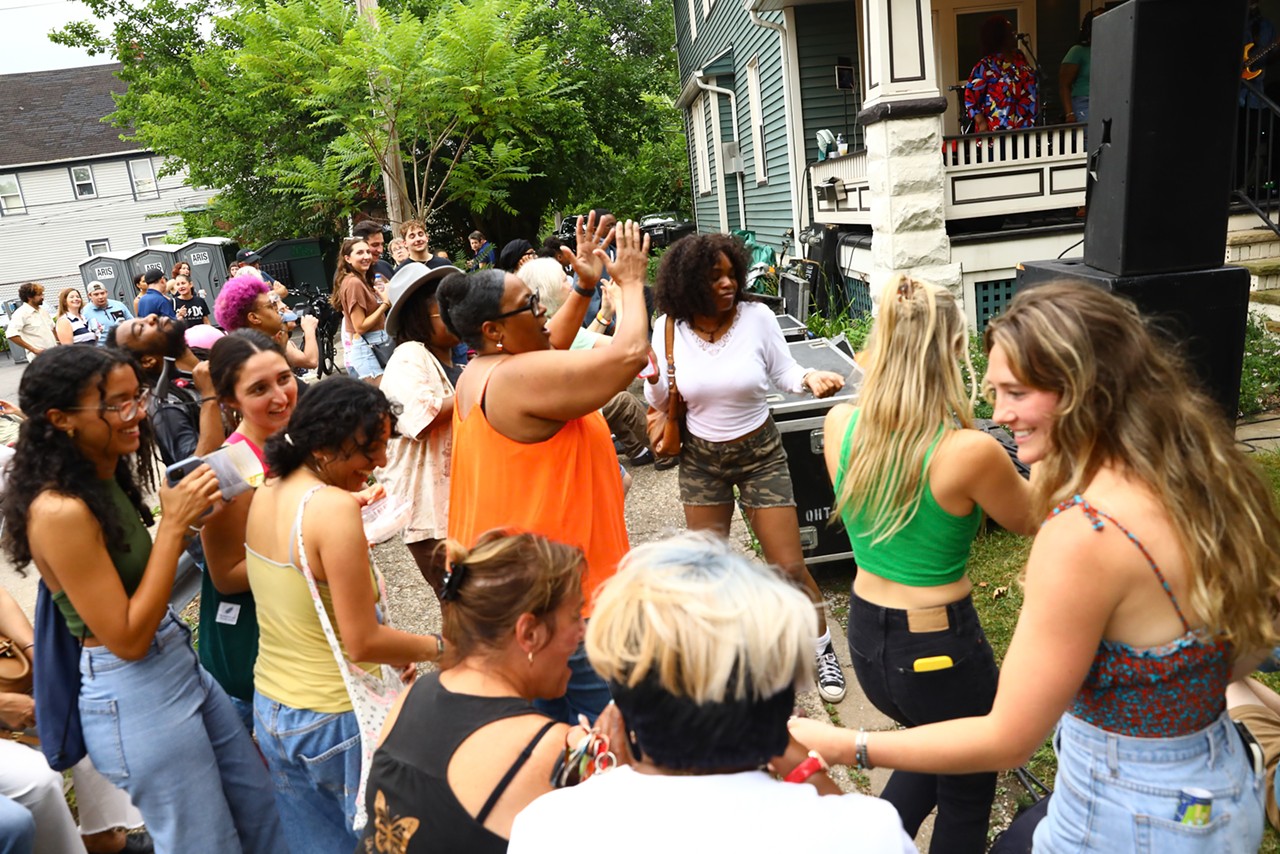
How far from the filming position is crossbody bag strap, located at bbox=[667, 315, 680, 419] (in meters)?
3.86

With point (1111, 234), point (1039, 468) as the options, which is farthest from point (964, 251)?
point (1039, 468)

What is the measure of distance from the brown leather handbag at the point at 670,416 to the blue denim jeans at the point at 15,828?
2486 millimetres

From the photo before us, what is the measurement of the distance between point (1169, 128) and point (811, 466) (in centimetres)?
215

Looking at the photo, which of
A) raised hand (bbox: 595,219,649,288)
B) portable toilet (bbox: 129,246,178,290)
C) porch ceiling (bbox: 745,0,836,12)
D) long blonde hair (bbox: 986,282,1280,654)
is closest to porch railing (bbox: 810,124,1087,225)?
porch ceiling (bbox: 745,0,836,12)

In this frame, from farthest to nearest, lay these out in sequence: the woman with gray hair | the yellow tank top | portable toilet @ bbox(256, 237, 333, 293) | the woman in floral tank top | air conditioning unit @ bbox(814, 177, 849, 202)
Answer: portable toilet @ bbox(256, 237, 333, 293), air conditioning unit @ bbox(814, 177, 849, 202), the yellow tank top, the woman in floral tank top, the woman with gray hair

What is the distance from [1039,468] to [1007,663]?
43 cm

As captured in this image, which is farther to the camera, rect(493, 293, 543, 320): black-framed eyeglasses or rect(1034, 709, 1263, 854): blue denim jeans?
rect(493, 293, 543, 320): black-framed eyeglasses

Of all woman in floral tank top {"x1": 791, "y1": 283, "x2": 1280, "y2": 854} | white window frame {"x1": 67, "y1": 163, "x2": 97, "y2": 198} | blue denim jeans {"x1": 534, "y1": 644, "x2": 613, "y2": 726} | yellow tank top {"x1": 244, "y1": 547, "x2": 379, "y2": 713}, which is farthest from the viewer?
white window frame {"x1": 67, "y1": 163, "x2": 97, "y2": 198}

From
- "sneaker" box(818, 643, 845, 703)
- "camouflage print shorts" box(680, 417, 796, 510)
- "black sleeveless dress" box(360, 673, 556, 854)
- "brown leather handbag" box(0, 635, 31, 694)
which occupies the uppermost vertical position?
"black sleeveless dress" box(360, 673, 556, 854)

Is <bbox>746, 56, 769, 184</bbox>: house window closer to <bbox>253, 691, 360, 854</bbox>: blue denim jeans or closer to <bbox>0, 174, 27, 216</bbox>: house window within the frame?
<bbox>253, 691, 360, 854</bbox>: blue denim jeans

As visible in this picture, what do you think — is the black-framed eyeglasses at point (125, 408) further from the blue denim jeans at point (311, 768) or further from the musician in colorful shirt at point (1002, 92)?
the musician in colorful shirt at point (1002, 92)

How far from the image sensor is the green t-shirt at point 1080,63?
26.6 ft

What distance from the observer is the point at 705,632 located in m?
1.18

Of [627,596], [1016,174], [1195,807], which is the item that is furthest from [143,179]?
[1195,807]
